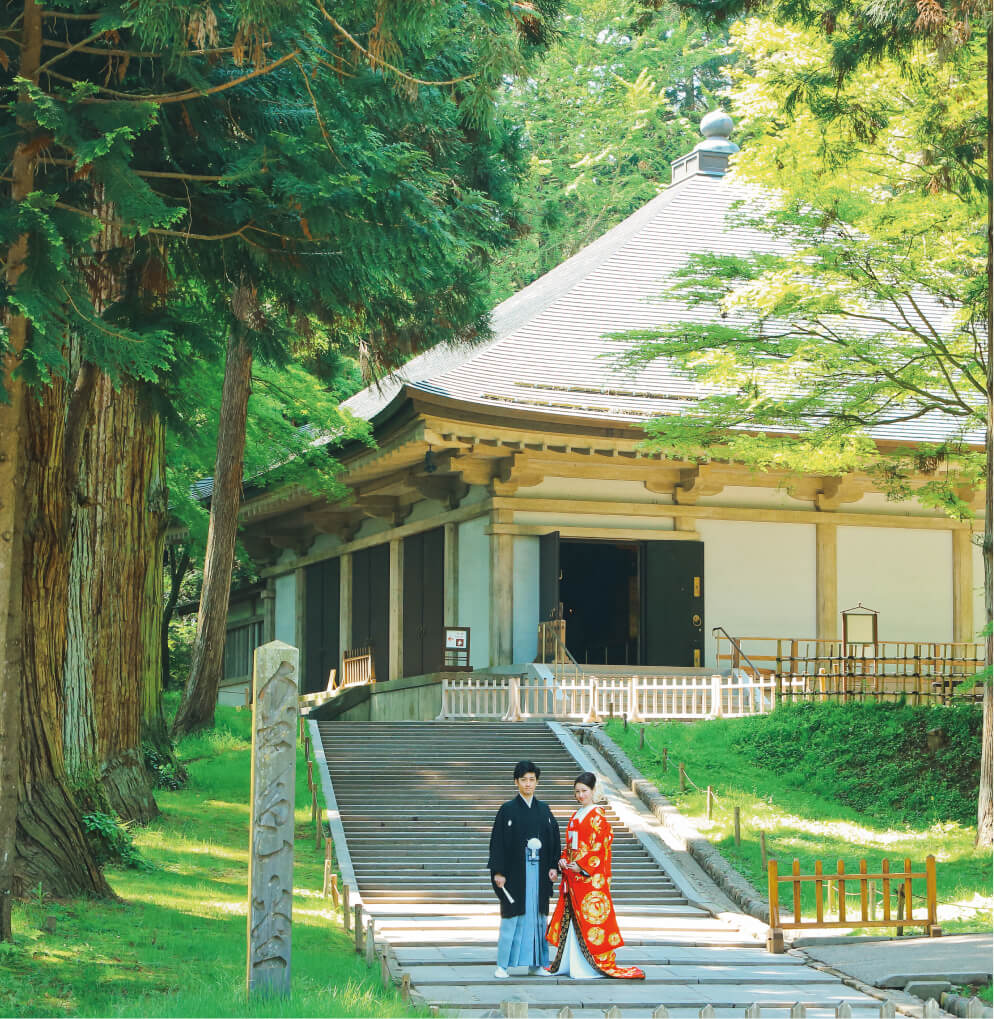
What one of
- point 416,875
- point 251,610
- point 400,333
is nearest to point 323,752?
point 416,875

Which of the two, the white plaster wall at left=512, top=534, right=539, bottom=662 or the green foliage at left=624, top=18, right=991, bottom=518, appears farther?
the white plaster wall at left=512, top=534, right=539, bottom=662

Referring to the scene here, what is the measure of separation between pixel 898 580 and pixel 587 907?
54.6 feet

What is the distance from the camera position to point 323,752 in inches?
702

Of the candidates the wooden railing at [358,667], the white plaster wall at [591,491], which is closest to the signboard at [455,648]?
the white plaster wall at [591,491]

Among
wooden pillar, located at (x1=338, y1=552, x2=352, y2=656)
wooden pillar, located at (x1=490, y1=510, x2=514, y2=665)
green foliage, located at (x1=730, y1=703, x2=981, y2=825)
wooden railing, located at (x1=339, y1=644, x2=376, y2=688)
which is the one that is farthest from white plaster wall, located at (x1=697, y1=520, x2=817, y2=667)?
wooden pillar, located at (x1=338, y1=552, x2=352, y2=656)

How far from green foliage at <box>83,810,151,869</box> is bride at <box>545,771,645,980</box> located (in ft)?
12.9

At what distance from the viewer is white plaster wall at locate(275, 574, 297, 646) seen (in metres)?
32.3

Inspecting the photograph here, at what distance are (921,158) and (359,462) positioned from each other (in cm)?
1117

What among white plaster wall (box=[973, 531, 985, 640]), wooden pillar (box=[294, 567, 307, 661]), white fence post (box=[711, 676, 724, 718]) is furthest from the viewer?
wooden pillar (box=[294, 567, 307, 661])

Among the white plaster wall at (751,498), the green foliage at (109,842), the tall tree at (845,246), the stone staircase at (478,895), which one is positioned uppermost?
the tall tree at (845,246)

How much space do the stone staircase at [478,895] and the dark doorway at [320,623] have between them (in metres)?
10.7

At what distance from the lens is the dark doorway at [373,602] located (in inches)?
1076

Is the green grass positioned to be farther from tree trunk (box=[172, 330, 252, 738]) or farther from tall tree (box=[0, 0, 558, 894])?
tall tree (box=[0, 0, 558, 894])

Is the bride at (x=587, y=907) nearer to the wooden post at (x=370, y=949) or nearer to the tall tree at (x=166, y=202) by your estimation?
the wooden post at (x=370, y=949)
